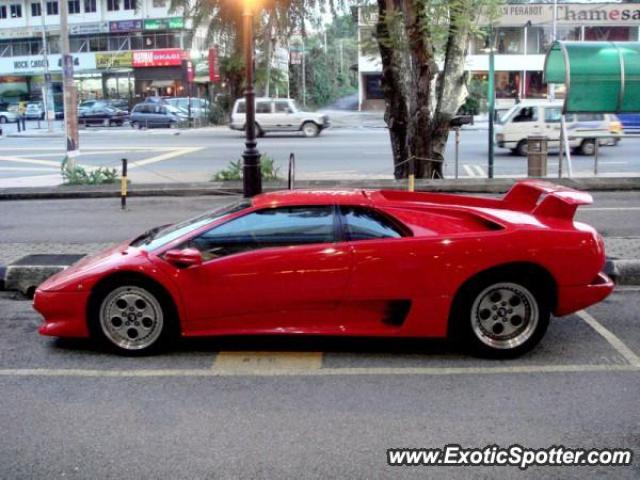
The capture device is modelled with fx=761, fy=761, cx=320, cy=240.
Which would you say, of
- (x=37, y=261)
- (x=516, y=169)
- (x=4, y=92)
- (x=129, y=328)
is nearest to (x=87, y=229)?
(x=37, y=261)

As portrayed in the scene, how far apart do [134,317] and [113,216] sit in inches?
317

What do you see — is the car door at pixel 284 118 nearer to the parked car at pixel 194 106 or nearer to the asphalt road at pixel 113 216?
the parked car at pixel 194 106

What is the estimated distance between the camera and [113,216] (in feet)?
43.7

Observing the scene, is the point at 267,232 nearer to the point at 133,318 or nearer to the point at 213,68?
the point at 133,318

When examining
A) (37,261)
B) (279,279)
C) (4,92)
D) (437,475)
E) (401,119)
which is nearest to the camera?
(437,475)

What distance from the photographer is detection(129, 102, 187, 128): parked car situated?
43.4 meters

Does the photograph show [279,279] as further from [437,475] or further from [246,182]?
[246,182]

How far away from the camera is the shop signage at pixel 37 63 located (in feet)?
202

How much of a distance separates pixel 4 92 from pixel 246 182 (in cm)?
6400

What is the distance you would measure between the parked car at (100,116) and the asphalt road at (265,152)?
10710 millimetres

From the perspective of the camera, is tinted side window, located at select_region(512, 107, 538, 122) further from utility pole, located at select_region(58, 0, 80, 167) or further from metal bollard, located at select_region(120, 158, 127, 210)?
metal bollard, located at select_region(120, 158, 127, 210)

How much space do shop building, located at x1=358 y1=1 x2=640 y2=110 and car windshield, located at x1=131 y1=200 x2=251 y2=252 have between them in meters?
44.6

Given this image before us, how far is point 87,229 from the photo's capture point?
11.9 meters

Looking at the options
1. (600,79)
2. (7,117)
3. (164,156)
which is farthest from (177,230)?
(7,117)
